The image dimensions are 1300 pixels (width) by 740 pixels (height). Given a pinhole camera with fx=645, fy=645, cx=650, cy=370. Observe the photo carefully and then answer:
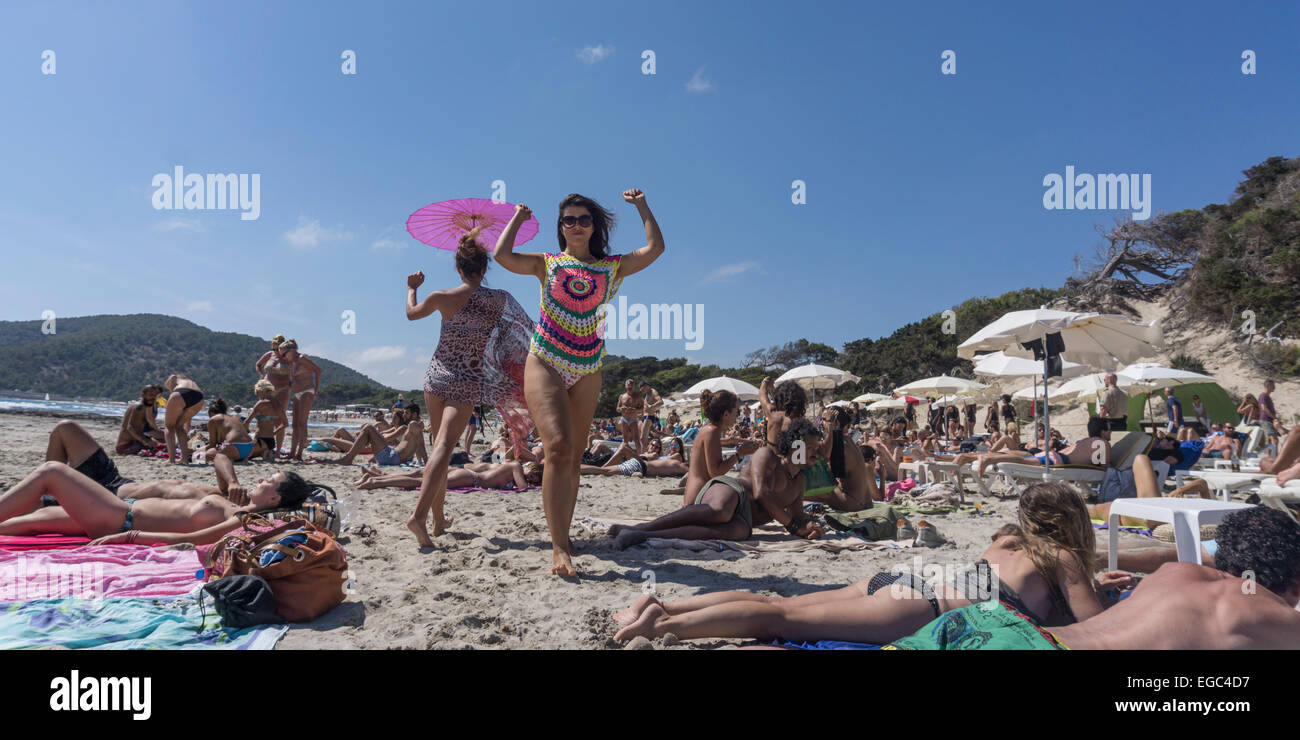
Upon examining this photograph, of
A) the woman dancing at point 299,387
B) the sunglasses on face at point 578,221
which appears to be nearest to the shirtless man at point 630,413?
the woman dancing at point 299,387

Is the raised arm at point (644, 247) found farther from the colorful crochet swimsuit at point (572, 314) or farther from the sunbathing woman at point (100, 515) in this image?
the sunbathing woman at point (100, 515)

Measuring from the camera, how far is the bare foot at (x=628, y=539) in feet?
12.5

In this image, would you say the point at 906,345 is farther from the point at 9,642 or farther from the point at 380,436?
the point at 9,642

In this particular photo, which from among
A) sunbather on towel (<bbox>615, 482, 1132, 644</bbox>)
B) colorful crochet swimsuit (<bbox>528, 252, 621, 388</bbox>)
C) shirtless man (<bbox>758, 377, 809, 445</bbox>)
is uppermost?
colorful crochet swimsuit (<bbox>528, 252, 621, 388</bbox>)

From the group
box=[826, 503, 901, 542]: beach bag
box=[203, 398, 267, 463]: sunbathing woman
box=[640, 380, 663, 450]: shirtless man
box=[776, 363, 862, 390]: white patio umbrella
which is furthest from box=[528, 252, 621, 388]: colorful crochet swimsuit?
box=[776, 363, 862, 390]: white patio umbrella

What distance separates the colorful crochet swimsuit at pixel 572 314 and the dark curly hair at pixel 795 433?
1.60 m

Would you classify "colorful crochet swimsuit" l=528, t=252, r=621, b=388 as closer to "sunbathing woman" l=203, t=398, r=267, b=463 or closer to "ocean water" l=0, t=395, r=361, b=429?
"sunbathing woman" l=203, t=398, r=267, b=463

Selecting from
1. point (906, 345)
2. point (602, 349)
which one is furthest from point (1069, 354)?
point (906, 345)

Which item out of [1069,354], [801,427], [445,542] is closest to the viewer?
[445,542]

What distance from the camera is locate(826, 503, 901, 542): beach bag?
449 centimetres

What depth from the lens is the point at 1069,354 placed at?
855 cm

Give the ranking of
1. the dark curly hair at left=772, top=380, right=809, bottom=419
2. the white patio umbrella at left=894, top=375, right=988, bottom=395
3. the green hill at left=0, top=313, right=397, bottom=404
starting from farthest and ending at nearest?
the green hill at left=0, top=313, right=397, bottom=404
the white patio umbrella at left=894, top=375, right=988, bottom=395
the dark curly hair at left=772, top=380, right=809, bottom=419
